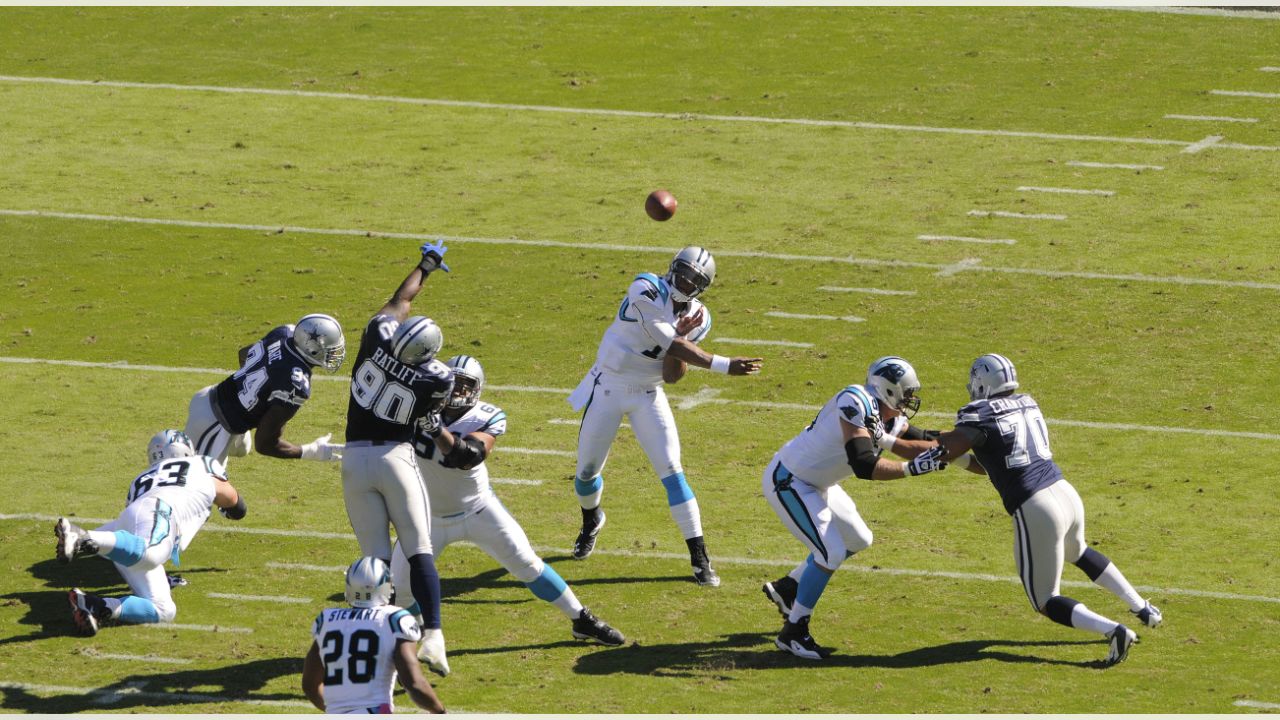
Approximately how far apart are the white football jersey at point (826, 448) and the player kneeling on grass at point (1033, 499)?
1.72ft

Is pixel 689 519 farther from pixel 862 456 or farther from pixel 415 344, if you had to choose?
pixel 415 344

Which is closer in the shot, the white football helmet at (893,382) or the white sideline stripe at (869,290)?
the white football helmet at (893,382)

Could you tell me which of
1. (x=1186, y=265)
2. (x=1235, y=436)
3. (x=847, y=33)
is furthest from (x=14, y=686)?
(x=847, y=33)

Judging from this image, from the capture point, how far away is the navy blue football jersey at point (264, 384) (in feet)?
35.0

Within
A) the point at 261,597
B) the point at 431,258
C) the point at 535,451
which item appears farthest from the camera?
the point at 535,451

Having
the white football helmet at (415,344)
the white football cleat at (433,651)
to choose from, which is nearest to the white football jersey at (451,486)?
the white football helmet at (415,344)

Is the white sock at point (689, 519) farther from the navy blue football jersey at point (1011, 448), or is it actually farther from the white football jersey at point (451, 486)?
the navy blue football jersey at point (1011, 448)

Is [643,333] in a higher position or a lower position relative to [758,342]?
higher

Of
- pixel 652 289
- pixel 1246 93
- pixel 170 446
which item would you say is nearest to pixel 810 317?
pixel 652 289

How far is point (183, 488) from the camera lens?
1023cm

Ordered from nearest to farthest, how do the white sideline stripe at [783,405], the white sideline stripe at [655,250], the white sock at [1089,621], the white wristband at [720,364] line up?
the white sock at [1089,621] < the white wristband at [720,364] < the white sideline stripe at [783,405] < the white sideline stripe at [655,250]

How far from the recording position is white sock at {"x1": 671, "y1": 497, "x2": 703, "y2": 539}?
10.7 meters

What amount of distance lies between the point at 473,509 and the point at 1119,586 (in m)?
3.34

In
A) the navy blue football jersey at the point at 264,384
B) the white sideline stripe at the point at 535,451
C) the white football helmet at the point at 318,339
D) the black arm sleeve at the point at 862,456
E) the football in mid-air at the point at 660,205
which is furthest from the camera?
the football in mid-air at the point at 660,205
